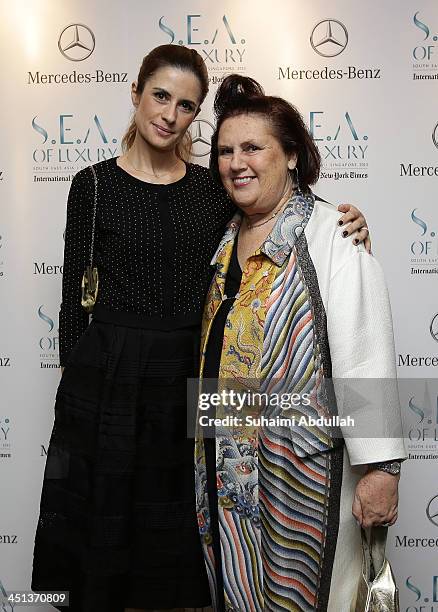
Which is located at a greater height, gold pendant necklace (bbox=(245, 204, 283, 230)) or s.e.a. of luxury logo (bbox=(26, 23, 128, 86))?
s.e.a. of luxury logo (bbox=(26, 23, 128, 86))

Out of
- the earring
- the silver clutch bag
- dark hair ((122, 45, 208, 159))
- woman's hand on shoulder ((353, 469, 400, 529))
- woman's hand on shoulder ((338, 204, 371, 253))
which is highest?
dark hair ((122, 45, 208, 159))

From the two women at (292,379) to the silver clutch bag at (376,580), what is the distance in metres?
0.04

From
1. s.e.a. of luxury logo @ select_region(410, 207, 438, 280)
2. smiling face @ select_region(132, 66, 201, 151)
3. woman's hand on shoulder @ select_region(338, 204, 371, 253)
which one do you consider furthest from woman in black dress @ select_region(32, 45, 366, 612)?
s.e.a. of luxury logo @ select_region(410, 207, 438, 280)

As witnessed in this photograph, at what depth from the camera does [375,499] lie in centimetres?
157

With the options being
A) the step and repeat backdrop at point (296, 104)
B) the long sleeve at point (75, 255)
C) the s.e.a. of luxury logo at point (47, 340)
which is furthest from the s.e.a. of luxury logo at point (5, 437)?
the long sleeve at point (75, 255)

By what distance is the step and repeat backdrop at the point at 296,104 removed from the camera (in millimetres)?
2338

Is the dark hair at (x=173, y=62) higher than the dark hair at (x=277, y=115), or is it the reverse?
the dark hair at (x=173, y=62)

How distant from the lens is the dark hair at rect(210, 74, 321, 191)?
165 cm

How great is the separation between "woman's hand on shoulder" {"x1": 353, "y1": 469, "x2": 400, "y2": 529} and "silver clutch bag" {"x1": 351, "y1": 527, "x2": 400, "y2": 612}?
0.05 m

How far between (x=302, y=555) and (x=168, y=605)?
0.39 meters

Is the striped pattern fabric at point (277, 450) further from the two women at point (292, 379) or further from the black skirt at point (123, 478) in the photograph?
the black skirt at point (123, 478)

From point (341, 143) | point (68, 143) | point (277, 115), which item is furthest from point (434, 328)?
point (68, 143)

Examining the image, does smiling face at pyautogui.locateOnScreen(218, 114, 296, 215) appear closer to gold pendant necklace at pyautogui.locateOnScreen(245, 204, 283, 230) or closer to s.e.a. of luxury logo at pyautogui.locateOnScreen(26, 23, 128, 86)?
gold pendant necklace at pyautogui.locateOnScreen(245, 204, 283, 230)

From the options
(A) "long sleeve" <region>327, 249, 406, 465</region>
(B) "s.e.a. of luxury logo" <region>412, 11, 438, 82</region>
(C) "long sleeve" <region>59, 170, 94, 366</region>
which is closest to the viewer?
(A) "long sleeve" <region>327, 249, 406, 465</region>
